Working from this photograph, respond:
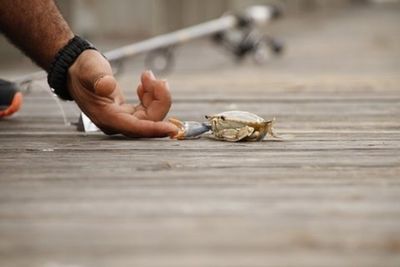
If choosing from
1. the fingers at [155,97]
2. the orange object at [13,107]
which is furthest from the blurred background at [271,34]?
the fingers at [155,97]

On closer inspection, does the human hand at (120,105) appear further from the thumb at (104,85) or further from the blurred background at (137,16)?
the blurred background at (137,16)

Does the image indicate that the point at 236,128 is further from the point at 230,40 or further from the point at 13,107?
the point at 230,40

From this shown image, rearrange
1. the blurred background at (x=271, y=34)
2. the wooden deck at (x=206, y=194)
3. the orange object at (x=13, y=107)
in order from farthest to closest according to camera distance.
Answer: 1. the blurred background at (x=271, y=34)
2. the orange object at (x=13, y=107)
3. the wooden deck at (x=206, y=194)

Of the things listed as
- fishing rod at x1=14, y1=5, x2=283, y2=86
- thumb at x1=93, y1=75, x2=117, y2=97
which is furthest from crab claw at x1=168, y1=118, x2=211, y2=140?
fishing rod at x1=14, y1=5, x2=283, y2=86

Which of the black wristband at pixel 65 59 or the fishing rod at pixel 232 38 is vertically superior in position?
the fishing rod at pixel 232 38

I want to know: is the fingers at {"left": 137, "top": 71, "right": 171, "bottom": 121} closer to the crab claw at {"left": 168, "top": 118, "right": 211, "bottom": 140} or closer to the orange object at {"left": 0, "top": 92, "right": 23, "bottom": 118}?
the crab claw at {"left": 168, "top": 118, "right": 211, "bottom": 140}

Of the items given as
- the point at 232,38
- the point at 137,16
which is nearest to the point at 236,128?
the point at 232,38

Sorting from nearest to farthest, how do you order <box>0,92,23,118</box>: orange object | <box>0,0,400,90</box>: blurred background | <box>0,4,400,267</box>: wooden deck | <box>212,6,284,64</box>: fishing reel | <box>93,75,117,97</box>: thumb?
<box>0,4,400,267</box>: wooden deck
<box>93,75,117,97</box>: thumb
<box>0,92,23,118</box>: orange object
<box>0,0,400,90</box>: blurred background
<box>212,6,284,64</box>: fishing reel
